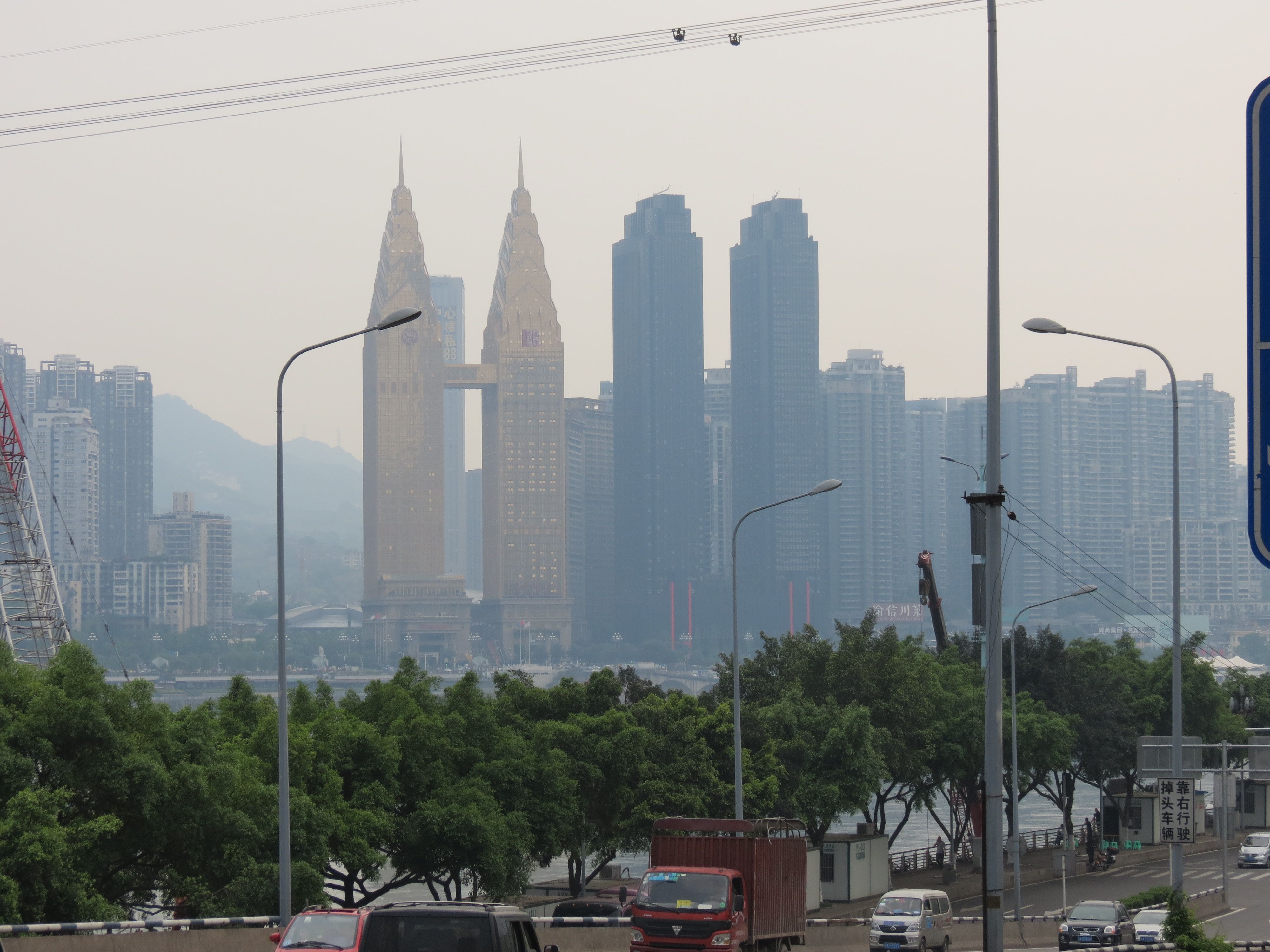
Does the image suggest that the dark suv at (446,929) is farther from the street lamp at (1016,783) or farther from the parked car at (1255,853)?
the parked car at (1255,853)

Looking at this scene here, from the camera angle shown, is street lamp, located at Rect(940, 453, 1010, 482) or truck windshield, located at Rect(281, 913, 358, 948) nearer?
truck windshield, located at Rect(281, 913, 358, 948)

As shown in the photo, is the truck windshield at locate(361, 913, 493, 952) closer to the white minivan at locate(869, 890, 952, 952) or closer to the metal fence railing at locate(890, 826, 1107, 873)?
the white minivan at locate(869, 890, 952, 952)

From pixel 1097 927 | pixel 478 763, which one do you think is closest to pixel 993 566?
pixel 1097 927

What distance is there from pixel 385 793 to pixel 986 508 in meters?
22.6

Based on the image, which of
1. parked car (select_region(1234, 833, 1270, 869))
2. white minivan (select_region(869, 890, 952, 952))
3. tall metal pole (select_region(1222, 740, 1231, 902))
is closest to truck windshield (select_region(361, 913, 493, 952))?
white minivan (select_region(869, 890, 952, 952))

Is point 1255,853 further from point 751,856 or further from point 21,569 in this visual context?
point 21,569

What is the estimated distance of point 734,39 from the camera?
3275 cm

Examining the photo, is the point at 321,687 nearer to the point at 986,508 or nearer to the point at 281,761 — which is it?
the point at 281,761

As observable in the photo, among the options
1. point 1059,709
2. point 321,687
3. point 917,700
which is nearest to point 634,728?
point 321,687

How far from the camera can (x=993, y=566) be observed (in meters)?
18.1

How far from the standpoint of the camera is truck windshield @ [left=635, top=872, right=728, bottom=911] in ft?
77.0

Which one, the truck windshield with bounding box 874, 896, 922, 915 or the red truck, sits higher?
the red truck

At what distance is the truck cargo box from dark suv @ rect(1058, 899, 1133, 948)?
11538 millimetres

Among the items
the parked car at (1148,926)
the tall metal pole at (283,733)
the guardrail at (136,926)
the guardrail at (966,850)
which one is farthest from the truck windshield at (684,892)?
the guardrail at (966,850)
